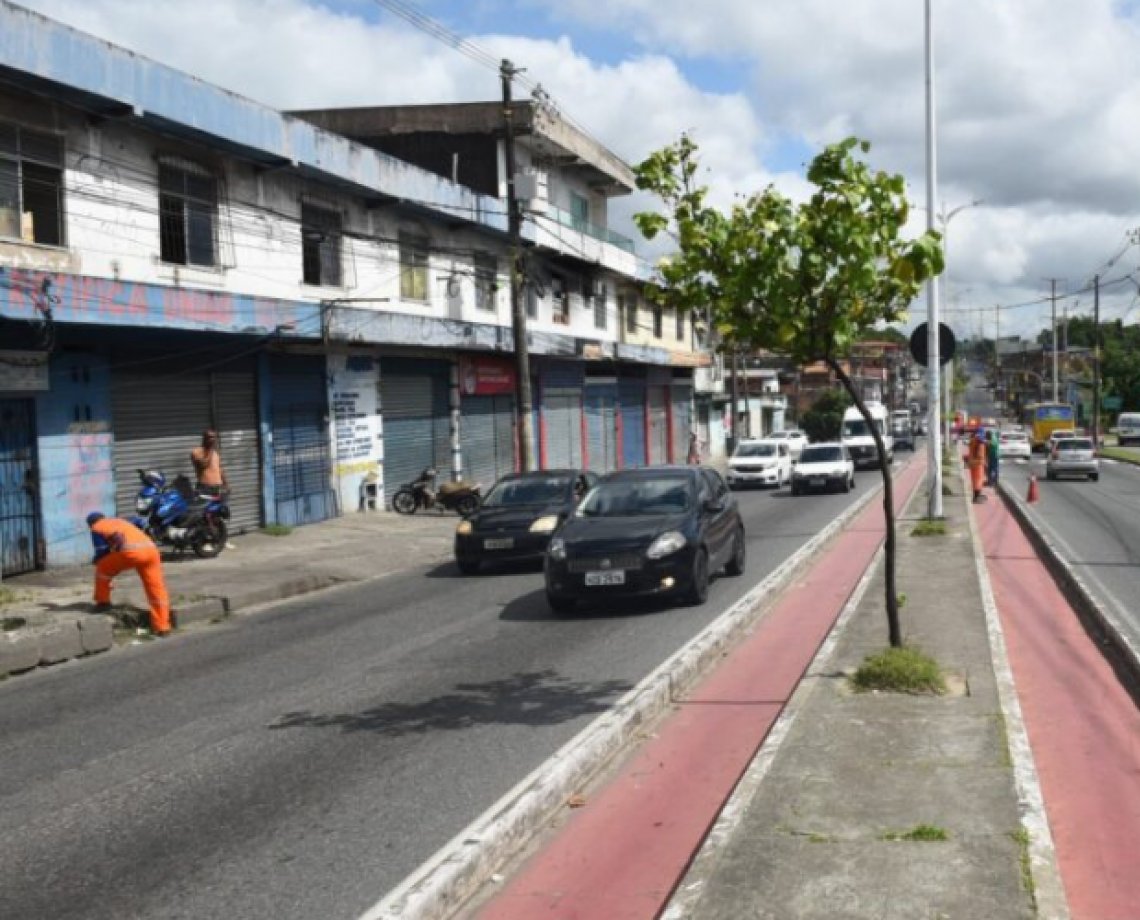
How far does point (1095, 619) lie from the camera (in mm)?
11070

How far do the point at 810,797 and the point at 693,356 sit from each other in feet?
147

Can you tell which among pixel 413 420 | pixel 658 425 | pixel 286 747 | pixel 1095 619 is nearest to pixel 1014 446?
pixel 658 425

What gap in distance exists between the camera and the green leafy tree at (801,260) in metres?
7.50

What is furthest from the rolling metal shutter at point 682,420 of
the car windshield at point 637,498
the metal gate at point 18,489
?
the car windshield at point 637,498

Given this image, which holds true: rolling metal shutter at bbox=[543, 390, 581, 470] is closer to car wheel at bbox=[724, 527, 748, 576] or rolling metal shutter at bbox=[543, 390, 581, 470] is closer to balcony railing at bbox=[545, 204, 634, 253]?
balcony railing at bbox=[545, 204, 634, 253]

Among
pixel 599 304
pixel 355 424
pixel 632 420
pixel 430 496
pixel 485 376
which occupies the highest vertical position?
pixel 599 304

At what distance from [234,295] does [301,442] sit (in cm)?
463

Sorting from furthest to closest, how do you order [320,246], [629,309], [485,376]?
[629,309] → [485,376] → [320,246]

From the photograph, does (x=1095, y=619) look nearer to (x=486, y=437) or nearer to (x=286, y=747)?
(x=286, y=747)

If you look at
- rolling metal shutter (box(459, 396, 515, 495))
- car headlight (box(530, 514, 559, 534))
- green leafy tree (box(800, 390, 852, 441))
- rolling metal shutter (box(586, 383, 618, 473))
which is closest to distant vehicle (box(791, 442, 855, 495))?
rolling metal shutter (box(459, 396, 515, 495))

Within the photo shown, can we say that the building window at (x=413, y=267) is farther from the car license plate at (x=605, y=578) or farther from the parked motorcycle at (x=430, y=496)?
the car license plate at (x=605, y=578)

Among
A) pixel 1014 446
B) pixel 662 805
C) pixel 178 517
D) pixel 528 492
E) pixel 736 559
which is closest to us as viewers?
pixel 662 805

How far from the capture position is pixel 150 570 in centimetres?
1192

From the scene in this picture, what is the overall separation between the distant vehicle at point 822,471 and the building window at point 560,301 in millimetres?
9326
